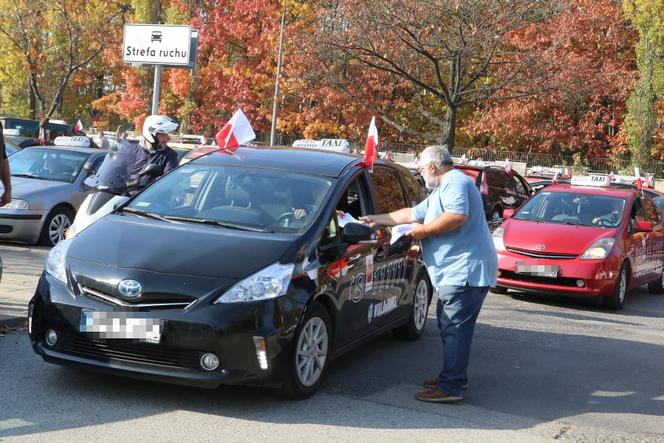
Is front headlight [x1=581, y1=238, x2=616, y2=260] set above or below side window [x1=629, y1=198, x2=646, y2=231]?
below

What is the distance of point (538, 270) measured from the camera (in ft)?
37.9

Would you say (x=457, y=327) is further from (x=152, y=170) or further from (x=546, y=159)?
(x=546, y=159)

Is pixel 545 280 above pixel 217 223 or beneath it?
beneath

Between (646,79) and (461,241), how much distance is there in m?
37.3

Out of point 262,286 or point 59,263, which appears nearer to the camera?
point 262,286

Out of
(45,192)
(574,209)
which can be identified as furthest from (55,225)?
(574,209)

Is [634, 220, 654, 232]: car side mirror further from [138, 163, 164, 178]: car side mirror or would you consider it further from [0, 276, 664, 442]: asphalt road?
[138, 163, 164, 178]: car side mirror

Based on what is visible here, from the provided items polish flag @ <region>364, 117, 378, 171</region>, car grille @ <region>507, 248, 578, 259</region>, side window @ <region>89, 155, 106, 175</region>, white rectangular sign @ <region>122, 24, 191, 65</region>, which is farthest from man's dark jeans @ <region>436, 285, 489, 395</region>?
white rectangular sign @ <region>122, 24, 191, 65</region>

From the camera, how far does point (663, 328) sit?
1059 centimetres

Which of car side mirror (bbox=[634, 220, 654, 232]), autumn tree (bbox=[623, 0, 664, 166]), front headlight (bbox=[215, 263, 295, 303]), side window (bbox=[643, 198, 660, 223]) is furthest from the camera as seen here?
autumn tree (bbox=[623, 0, 664, 166])

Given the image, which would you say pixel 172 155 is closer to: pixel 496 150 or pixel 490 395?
pixel 490 395

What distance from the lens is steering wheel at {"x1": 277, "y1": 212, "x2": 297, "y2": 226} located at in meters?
6.43

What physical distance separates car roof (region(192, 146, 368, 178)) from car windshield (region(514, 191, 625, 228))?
5.74m

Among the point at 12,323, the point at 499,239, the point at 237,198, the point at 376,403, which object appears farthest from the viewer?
the point at 499,239
